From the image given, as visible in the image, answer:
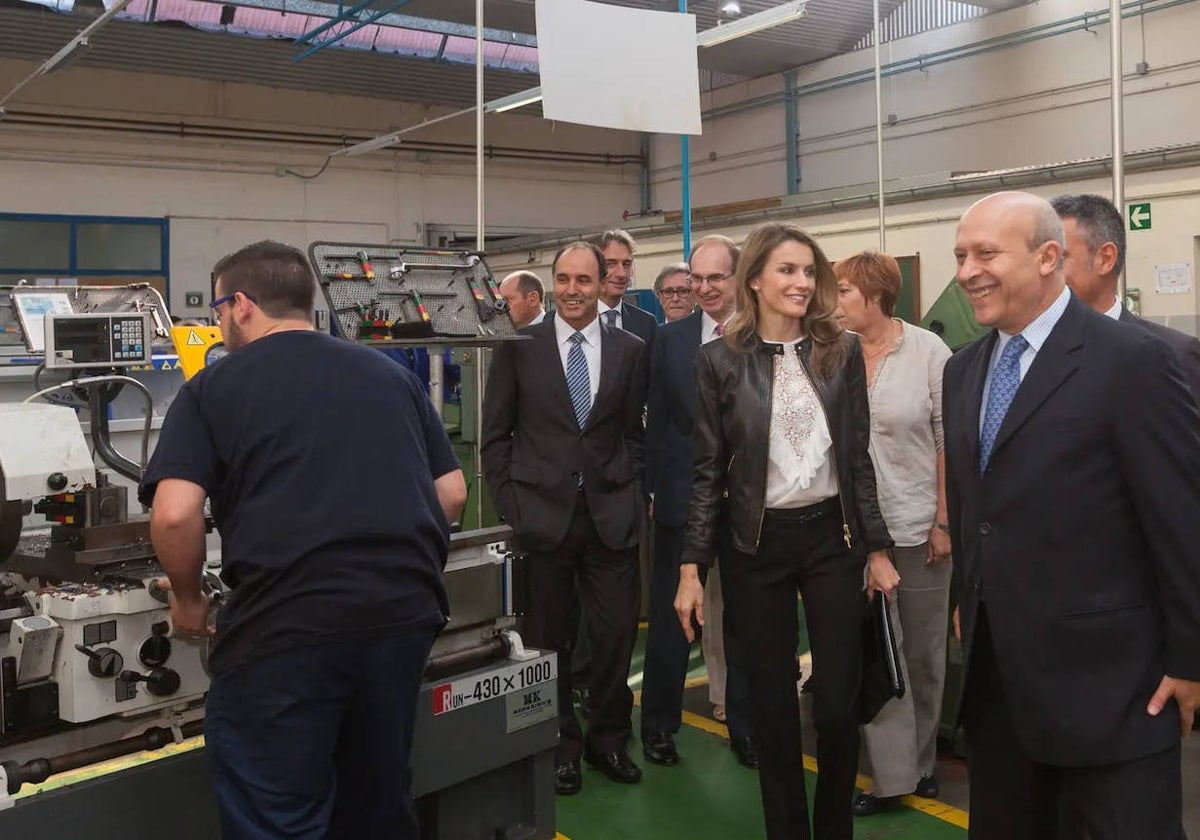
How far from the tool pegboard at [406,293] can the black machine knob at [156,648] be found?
2.73ft

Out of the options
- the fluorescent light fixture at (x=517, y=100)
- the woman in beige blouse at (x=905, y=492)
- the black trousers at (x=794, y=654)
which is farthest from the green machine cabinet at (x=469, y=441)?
the black trousers at (x=794, y=654)

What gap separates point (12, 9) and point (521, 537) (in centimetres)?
686

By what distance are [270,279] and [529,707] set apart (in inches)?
38.8

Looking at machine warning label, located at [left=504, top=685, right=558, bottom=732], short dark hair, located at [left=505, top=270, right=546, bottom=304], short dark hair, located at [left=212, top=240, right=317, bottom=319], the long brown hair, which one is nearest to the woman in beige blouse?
the long brown hair

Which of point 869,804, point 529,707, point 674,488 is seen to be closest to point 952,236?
point 674,488

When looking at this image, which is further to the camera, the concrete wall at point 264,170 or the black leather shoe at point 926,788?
the concrete wall at point 264,170

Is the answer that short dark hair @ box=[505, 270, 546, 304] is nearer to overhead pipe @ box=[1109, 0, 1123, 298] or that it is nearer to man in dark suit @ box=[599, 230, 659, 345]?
man in dark suit @ box=[599, 230, 659, 345]

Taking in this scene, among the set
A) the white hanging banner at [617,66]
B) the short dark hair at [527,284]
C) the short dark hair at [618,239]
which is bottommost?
the short dark hair at [527,284]

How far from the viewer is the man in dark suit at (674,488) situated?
9.55 ft

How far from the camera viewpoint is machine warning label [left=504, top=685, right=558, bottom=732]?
212 centimetres

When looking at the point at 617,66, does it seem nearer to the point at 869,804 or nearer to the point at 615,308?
the point at 615,308

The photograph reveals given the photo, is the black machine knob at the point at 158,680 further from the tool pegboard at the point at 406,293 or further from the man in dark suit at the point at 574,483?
the man in dark suit at the point at 574,483

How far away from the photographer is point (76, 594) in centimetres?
168

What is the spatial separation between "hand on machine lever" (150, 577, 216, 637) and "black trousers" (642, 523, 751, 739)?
1.50 m
